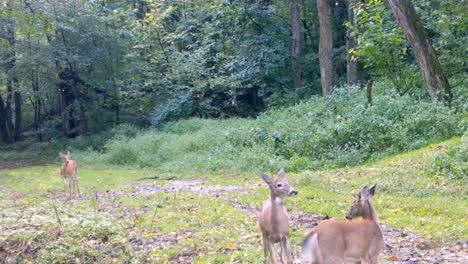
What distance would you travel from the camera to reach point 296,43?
26.3 meters

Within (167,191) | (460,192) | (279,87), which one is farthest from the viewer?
(279,87)

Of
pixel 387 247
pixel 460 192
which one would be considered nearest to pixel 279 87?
pixel 460 192

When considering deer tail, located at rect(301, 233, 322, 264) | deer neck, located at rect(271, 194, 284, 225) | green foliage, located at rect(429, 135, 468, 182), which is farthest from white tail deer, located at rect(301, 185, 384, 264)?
green foliage, located at rect(429, 135, 468, 182)

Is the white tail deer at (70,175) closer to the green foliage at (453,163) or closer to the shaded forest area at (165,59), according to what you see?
the green foliage at (453,163)

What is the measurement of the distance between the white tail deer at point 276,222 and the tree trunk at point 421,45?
1089 centimetres

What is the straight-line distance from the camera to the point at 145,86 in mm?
28375

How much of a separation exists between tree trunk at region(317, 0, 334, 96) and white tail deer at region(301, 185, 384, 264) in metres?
15.9

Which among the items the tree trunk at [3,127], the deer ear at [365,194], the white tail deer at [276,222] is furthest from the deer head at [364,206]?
the tree trunk at [3,127]

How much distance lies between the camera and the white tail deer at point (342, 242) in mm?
6109

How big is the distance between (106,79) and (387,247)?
22514mm

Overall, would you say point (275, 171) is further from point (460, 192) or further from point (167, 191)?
point (460, 192)

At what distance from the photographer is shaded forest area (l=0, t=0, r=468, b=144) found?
25953mm

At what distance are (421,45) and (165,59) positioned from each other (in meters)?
15.0

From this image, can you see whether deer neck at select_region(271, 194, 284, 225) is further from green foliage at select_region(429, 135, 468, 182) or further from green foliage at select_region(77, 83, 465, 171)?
green foliage at select_region(77, 83, 465, 171)
